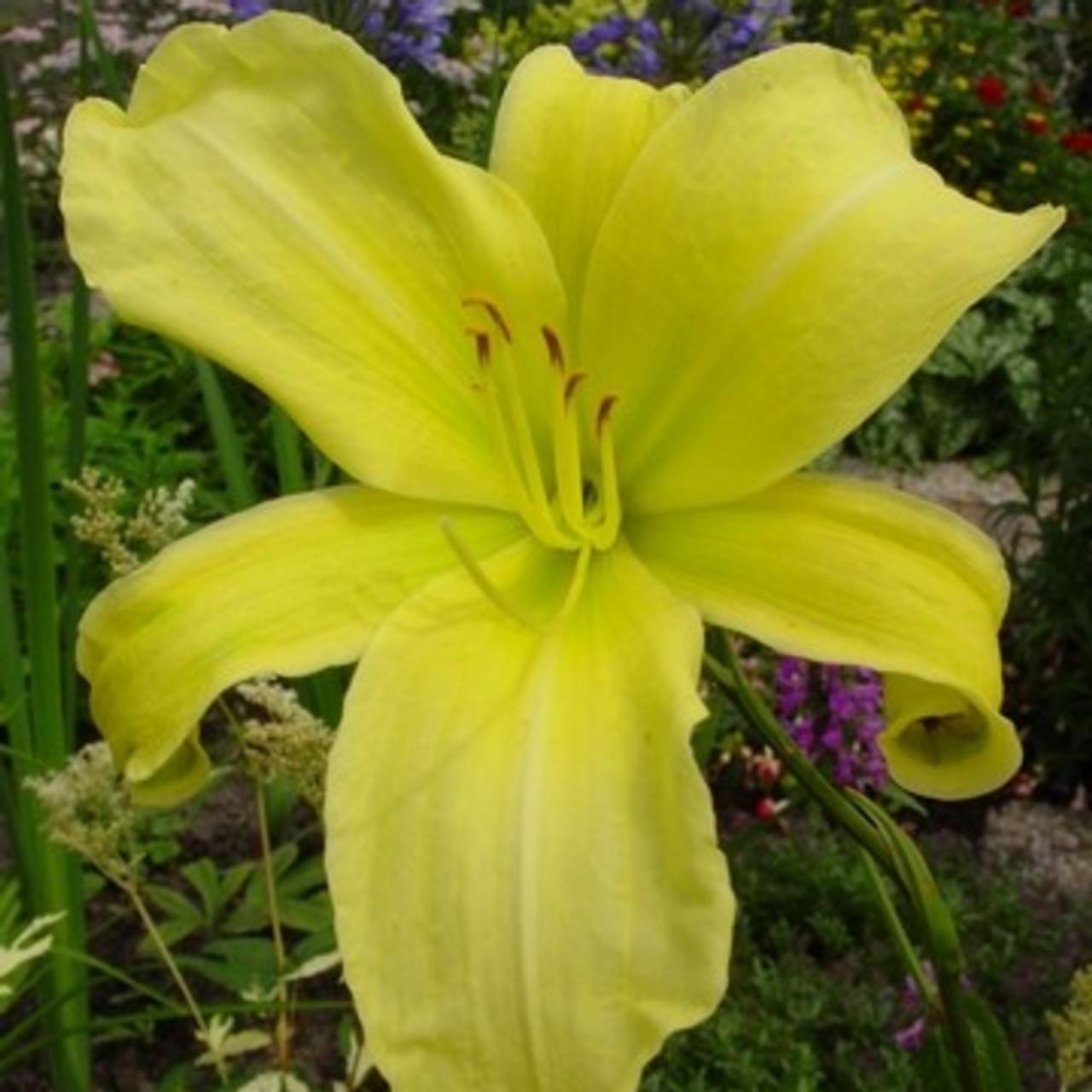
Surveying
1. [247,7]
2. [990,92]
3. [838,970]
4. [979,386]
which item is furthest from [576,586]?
[990,92]

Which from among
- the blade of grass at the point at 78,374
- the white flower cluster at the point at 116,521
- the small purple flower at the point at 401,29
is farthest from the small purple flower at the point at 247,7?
the white flower cluster at the point at 116,521

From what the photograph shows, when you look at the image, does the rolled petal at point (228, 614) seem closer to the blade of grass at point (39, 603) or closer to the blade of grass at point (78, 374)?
the blade of grass at point (39, 603)

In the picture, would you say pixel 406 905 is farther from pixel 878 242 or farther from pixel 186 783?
pixel 878 242

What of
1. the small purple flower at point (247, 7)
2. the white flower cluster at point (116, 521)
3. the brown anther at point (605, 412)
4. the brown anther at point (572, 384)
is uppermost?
the brown anther at point (572, 384)

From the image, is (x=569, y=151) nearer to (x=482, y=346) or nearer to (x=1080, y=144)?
(x=482, y=346)

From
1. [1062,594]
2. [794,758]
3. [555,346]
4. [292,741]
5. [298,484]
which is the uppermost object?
[555,346]

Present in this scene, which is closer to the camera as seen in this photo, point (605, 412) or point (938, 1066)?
point (605, 412)

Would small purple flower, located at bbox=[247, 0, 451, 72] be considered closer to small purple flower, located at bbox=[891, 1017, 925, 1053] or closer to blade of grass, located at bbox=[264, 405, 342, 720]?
blade of grass, located at bbox=[264, 405, 342, 720]
